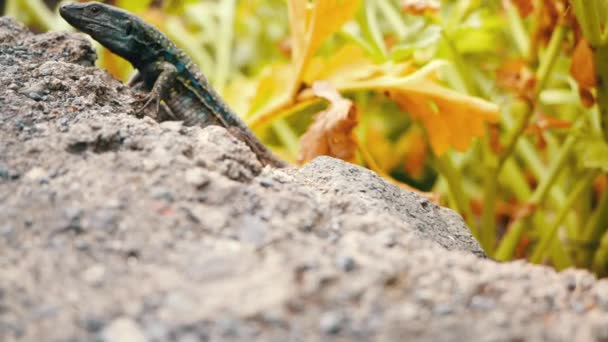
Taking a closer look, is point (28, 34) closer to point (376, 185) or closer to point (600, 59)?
point (376, 185)

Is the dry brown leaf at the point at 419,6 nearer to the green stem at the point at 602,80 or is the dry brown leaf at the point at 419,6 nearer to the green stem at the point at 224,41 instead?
the green stem at the point at 602,80

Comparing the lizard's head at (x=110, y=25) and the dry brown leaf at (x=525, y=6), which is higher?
the lizard's head at (x=110, y=25)

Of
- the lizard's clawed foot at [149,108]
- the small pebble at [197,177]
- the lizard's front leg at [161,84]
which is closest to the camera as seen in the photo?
the small pebble at [197,177]

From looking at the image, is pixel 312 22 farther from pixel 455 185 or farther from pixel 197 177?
pixel 197 177

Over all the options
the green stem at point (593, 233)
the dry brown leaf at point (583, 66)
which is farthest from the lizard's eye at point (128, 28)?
the green stem at point (593, 233)

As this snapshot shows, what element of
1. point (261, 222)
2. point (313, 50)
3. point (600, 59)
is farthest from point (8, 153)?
point (600, 59)

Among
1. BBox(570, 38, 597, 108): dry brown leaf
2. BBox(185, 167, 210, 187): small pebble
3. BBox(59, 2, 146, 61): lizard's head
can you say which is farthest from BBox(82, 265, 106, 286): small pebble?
BBox(570, 38, 597, 108): dry brown leaf

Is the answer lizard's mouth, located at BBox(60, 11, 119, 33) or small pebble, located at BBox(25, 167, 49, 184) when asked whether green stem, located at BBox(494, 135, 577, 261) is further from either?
small pebble, located at BBox(25, 167, 49, 184)

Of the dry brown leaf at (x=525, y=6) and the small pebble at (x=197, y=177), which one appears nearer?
the small pebble at (x=197, y=177)
